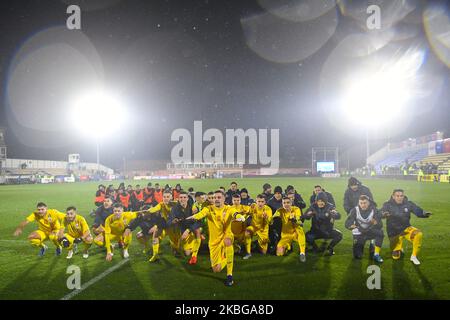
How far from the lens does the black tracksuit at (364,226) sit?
759 cm

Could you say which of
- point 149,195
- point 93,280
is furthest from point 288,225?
point 149,195

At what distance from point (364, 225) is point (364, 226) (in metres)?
0.02

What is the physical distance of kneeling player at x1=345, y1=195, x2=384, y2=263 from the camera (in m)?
7.57

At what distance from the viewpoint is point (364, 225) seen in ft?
25.2

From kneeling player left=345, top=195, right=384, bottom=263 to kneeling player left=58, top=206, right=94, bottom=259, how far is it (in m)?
5.93

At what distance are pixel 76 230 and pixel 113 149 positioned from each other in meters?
72.3

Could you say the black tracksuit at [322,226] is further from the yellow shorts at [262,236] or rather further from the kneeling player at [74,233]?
the kneeling player at [74,233]

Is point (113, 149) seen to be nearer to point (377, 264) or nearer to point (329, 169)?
point (329, 169)

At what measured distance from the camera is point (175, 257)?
26.5 feet

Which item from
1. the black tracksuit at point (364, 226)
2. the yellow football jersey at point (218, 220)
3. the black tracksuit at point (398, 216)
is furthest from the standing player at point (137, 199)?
the black tracksuit at point (398, 216)

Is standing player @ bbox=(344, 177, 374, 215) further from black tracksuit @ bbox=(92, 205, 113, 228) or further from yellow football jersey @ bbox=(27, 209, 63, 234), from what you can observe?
→ yellow football jersey @ bbox=(27, 209, 63, 234)

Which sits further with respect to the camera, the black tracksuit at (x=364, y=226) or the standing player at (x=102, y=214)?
the standing player at (x=102, y=214)

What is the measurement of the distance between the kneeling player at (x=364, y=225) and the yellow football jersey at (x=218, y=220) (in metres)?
2.73
